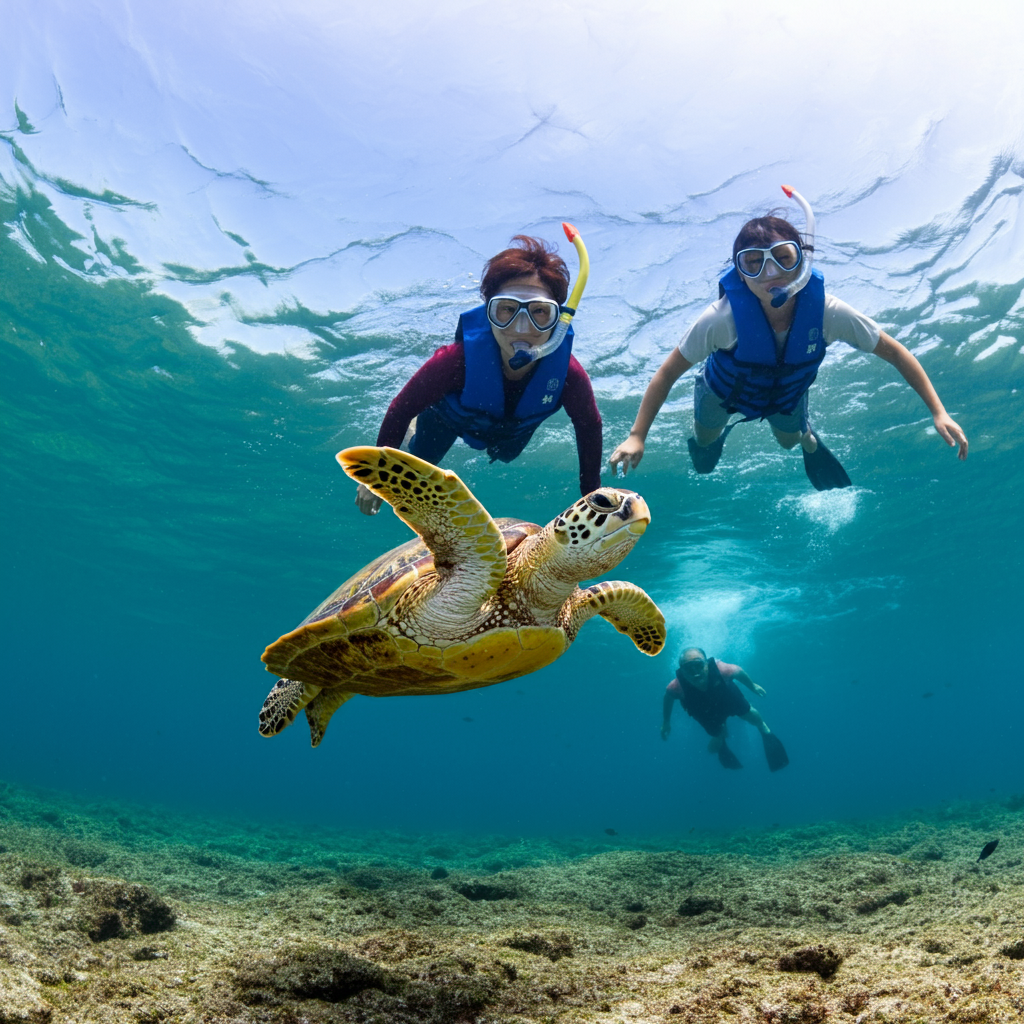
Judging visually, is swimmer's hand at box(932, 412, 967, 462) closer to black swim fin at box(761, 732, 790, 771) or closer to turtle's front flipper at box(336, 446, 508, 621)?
turtle's front flipper at box(336, 446, 508, 621)

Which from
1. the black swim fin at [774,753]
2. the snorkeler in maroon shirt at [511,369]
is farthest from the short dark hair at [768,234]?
the black swim fin at [774,753]

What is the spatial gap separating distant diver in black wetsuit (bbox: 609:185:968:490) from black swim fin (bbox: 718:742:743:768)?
416 inches

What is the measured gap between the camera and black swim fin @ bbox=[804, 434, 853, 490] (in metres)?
6.41

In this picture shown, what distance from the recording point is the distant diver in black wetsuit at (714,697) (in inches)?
482

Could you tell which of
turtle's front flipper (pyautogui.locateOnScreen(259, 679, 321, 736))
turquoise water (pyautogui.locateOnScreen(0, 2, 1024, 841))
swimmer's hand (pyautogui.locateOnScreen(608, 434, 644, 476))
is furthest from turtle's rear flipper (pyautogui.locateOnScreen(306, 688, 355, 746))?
turquoise water (pyautogui.locateOnScreen(0, 2, 1024, 841))

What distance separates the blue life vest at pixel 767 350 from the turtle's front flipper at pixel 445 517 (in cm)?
351

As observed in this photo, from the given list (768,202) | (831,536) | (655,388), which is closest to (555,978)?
(655,388)

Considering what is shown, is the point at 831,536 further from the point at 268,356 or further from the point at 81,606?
the point at 81,606

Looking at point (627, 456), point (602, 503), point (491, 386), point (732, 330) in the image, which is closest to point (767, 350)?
point (732, 330)

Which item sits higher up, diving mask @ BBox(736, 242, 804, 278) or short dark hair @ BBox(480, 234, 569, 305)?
diving mask @ BBox(736, 242, 804, 278)

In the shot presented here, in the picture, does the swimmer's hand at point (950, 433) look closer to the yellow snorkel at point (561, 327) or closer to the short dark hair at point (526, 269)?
the yellow snorkel at point (561, 327)

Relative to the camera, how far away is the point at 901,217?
9.63 metres

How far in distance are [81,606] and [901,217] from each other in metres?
43.7

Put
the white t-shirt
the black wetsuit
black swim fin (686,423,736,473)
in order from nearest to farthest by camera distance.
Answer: the white t-shirt, black swim fin (686,423,736,473), the black wetsuit
